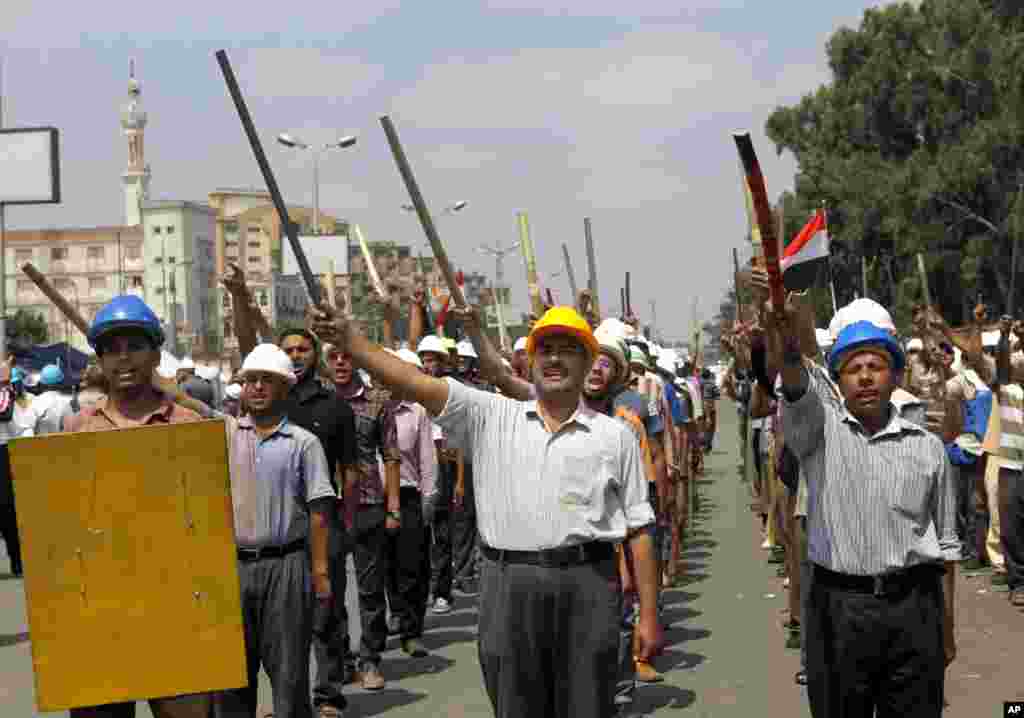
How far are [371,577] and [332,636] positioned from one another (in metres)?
1.06

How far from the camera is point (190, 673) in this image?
5.21 m

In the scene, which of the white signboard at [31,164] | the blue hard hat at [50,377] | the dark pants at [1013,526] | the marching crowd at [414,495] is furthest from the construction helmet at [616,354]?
the white signboard at [31,164]

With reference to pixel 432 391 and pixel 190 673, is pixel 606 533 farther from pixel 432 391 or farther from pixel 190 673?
pixel 190 673

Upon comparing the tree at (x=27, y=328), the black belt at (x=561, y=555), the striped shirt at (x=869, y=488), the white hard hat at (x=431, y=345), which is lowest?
the black belt at (x=561, y=555)

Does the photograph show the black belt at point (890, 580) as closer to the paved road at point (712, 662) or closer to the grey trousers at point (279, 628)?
the grey trousers at point (279, 628)

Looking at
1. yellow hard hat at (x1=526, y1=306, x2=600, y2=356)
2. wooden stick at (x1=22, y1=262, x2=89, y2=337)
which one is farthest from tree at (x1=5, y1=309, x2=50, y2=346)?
yellow hard hat at (x1=526, y1=306, x2=600, y2=356)

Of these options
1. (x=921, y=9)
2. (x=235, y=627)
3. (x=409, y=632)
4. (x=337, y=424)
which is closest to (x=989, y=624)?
(x=409, y=632)

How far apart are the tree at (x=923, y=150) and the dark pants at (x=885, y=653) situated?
3480 centimetres

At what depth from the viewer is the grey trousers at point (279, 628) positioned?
6.88 metres

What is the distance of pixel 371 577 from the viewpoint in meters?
9.92

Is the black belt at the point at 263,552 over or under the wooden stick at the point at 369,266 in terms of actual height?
under

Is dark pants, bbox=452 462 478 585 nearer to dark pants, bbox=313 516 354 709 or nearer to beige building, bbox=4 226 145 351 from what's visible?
dark pants, bbox=313 516 354 709

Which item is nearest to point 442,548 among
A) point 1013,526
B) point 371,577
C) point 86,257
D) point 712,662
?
point 371,577

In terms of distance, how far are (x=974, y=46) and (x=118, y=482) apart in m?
40.3
